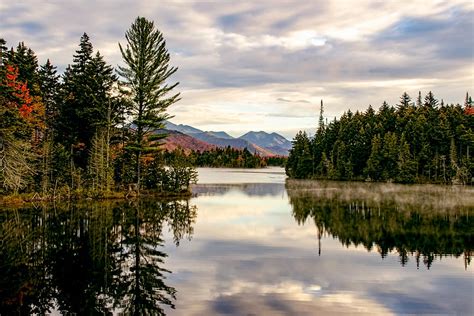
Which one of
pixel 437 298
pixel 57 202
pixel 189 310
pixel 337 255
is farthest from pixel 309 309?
pixel 57 202

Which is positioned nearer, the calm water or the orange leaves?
the calm water

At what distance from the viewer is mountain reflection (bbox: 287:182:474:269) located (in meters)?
20.3

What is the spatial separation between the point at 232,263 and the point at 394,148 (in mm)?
75210

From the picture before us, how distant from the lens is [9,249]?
61.0 feet

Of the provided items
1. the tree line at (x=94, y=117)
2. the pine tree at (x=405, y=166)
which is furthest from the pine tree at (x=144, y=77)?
the pine tree at (x=405, y=166)

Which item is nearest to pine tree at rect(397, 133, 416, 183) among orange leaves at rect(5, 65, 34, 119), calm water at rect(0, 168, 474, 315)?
calm water at rect(0, 168, 474, 315)

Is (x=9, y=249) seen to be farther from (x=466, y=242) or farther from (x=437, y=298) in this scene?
(x=466, y=242)

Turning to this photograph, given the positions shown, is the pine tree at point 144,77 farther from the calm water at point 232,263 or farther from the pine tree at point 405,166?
the pine tree at point 405,166

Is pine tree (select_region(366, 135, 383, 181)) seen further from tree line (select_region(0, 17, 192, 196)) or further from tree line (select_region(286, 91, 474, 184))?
Result: tree line (select_region(0, 17, 192, 196))

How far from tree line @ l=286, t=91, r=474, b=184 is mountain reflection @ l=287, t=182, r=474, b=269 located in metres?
45.9

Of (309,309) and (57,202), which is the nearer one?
(309,309)

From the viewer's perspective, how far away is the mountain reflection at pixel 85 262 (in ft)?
40.4

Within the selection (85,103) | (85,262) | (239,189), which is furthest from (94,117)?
(85,262)

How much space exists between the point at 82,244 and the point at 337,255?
1128cm
